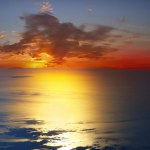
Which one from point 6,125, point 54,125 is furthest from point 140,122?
point 6,125

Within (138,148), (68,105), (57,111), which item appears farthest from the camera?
(68,105)

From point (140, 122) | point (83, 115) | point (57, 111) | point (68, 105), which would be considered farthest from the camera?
point (68, 105)

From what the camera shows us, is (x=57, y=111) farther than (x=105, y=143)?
Yes

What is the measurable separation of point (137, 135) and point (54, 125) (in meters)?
21.2

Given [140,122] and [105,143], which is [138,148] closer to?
[105,143]

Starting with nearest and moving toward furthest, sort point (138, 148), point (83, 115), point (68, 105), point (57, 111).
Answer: point (138, 148)
point (83, 115)
point (57, 111)
point (68, 105)

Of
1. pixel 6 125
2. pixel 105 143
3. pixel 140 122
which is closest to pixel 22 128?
pixel 6 125

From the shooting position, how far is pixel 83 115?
8738 cm

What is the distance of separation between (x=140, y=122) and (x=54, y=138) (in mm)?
26395

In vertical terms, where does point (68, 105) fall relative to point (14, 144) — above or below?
above

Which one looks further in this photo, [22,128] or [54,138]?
[22,128]

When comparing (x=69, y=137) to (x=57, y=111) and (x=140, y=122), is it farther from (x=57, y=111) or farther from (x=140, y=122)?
(x=57, y=111)

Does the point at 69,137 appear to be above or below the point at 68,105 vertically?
below

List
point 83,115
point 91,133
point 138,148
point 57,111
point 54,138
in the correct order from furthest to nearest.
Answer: point 57,111
point 83,115
point 91,133
point 54,138
point 138,148
